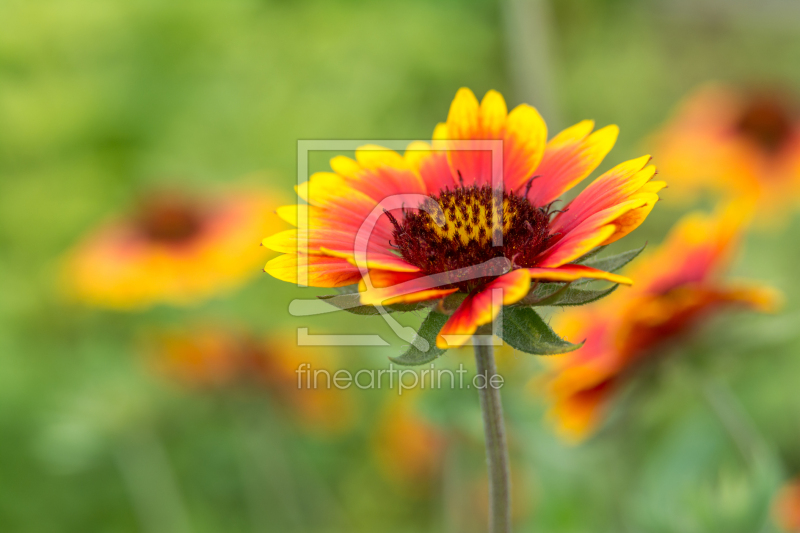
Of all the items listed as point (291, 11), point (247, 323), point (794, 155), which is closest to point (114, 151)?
point (247, 323)

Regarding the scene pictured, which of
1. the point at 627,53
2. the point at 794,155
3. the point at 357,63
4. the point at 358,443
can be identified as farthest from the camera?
the point at 627,53

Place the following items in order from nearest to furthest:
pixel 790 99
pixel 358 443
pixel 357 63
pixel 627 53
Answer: pixel 358 443
pixel 790 99
pixel 357 63
pixel 627 53

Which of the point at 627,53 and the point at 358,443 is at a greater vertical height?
the point at 627,53

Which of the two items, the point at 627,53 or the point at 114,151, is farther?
the point at 627,53

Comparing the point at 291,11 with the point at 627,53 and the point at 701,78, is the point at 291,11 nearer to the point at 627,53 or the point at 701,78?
the point at 627,53

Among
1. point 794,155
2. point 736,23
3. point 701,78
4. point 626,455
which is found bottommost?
point 626,455

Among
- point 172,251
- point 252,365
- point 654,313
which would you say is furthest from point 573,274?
point 172,251

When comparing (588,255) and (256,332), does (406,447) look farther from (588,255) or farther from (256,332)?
(588,255)
